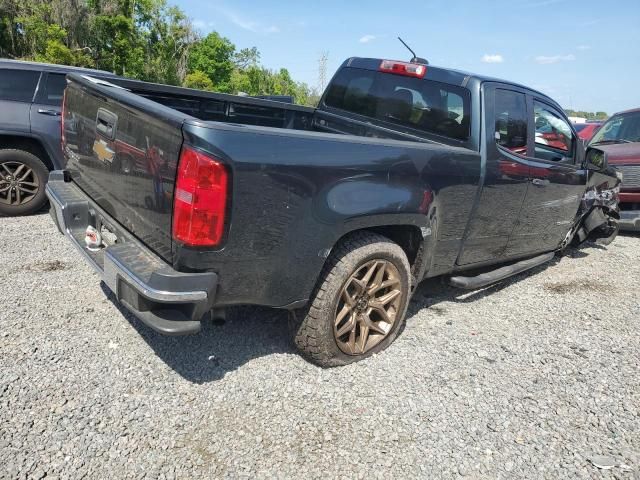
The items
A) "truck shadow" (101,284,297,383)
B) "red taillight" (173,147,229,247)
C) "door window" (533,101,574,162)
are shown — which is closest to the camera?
"red taillight" (173,147,229,247)

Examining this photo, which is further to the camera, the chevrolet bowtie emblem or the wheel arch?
the wheel arch

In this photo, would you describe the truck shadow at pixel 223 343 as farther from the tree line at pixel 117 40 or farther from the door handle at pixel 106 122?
the tree line at pixel 117 40

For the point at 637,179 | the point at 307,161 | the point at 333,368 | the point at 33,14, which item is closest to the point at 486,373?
the point at 333,368

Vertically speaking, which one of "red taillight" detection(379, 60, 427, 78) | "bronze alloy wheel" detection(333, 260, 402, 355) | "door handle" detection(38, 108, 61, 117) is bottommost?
"bronze alloy wheel" detection(333, 260, 402, 355)

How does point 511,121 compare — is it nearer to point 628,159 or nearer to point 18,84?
point 628,159

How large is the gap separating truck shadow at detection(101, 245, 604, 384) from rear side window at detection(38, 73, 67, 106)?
2972 mm

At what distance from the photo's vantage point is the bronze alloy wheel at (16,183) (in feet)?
17.8

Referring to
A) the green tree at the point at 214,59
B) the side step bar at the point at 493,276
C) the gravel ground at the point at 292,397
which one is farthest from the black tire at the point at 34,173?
the green tree at the point at 214,59

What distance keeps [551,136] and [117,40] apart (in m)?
29.7

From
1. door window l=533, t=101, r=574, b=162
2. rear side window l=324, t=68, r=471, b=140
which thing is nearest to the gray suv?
rear side window l=324, t=68, r=471, b=140

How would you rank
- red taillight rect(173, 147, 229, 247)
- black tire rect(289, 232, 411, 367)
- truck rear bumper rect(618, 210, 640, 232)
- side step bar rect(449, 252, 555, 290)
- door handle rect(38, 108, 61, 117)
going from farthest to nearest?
truck rear bumper rect(618, 210, 640, 232) → door handle rect(38, 108, 61, 117) → side step bar rect(449, 252, 555, 290) → black tire rect(289, 232, 411, 367) → red taillight rect(173, 147, 229, 247)

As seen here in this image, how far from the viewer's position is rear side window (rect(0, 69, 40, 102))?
538cm

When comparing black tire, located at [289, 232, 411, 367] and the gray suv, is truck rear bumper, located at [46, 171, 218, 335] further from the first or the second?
the gray suv

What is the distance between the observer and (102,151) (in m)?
2.91
